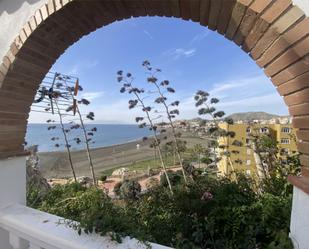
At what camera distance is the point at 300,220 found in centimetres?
122

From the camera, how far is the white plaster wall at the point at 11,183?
7.21ft

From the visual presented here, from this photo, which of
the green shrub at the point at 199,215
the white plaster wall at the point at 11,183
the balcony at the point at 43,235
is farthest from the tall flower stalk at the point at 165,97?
the balcony at the point at 43,235

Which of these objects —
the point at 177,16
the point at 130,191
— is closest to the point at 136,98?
the point at 130,191

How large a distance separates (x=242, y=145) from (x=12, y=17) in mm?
3815

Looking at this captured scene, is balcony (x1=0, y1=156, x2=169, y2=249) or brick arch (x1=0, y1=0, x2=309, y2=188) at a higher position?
brick arch (x1=0, y1=0, x2=309, y2=188)

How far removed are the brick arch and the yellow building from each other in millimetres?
3072

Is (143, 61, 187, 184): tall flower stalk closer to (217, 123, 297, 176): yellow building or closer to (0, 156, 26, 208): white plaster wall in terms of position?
(217, 123, 297, 176): yellow building

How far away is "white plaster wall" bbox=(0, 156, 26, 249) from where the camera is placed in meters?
2.20

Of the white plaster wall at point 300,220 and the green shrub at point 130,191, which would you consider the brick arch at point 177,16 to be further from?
the green shrub at point 130,191

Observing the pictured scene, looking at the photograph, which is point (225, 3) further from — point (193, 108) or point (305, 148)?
point (193, 108)

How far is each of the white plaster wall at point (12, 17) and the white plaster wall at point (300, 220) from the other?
194 cm

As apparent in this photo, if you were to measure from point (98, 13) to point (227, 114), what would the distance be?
12.0 ft

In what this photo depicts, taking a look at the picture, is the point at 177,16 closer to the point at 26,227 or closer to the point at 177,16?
the point at 177,16

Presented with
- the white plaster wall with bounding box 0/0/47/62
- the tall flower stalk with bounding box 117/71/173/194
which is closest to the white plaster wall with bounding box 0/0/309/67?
the white plaster wall with bounding box 0/0/47/62
